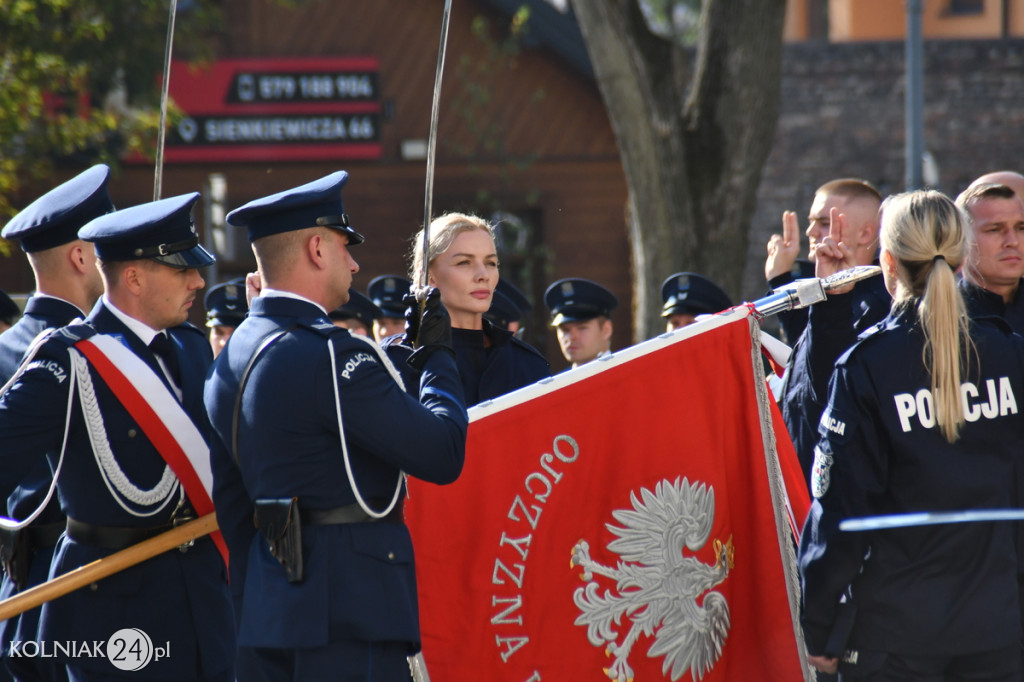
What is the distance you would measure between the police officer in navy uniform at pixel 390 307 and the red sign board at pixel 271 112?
792cm

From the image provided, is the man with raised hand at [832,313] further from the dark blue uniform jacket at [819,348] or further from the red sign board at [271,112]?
the red sign board at [271,112]

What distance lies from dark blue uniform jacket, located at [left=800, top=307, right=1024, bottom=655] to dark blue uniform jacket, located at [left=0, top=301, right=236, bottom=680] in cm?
164

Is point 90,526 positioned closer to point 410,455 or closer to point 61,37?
point 410,455

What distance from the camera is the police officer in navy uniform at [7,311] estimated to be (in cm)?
609

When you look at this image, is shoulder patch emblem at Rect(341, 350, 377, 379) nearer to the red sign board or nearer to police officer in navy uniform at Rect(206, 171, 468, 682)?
police officer in navy uniform at Rect(206, 171, 468, 682)

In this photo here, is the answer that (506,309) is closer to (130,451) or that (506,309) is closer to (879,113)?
(130,451)

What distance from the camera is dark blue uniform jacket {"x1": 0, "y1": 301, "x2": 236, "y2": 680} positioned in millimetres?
3252

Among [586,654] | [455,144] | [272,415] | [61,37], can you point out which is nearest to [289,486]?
[272,415]

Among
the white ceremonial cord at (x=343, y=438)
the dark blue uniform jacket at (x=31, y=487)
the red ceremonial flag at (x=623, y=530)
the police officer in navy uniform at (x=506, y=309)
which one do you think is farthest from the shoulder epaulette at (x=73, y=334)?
the police officer in navy uniform at (x=506, y=309)

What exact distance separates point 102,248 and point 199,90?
11.7 meters

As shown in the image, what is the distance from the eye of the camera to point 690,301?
19.4ft

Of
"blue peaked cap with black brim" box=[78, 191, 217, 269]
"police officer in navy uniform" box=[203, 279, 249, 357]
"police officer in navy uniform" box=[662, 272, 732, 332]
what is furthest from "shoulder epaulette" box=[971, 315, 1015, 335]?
"police officer in navy uniform" box=[203, 279, 249, 357]

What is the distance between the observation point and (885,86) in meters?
15.4

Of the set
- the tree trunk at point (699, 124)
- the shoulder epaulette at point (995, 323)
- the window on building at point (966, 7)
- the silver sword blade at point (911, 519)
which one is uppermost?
the window on building at point (966, 7)
